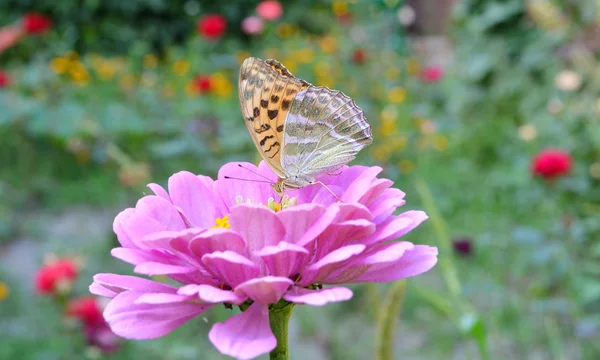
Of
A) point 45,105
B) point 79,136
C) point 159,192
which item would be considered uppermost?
point 45,105

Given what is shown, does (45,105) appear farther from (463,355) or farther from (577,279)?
(577,279)

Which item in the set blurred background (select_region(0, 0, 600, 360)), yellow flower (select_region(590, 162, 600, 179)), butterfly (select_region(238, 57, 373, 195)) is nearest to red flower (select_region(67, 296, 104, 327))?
blurred background (select_region(0, 0, 600, 360))

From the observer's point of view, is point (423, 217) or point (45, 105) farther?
point (45, 105)

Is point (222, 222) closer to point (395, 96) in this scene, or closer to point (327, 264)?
point (327, 264)

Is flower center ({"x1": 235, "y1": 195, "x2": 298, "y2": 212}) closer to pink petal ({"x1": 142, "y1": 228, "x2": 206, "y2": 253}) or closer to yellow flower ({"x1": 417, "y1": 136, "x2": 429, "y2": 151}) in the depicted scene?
pink petal ({"x1": 142, "y1": 228, "x2": 206, "y2": 253})

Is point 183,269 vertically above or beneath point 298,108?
beneath

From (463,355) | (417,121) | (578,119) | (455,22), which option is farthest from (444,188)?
(455,22)

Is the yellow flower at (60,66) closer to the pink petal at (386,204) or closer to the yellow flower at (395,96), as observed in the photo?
the yellow flower at (395,96)
